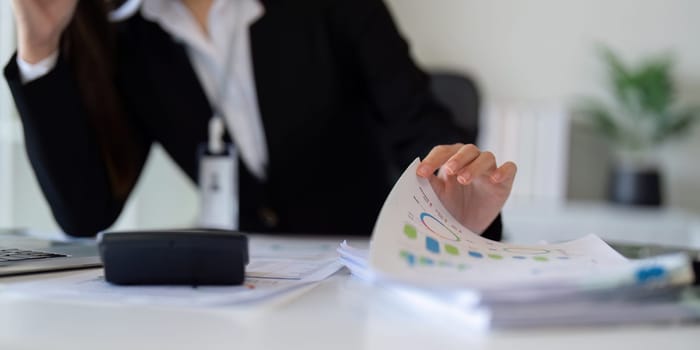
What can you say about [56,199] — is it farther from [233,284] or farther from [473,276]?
[473,276]

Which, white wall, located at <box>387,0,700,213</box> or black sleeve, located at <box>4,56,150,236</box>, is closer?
black sleeve, located at <box>4,56,150,236</box>

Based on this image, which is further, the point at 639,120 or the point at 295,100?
the point at 639,120

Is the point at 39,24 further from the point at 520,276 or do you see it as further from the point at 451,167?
the point at 520,276

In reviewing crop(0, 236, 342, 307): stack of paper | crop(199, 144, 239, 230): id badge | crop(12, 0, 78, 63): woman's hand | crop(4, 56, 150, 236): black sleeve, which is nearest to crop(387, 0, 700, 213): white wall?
crop(199, 144, 239, 230): id badge

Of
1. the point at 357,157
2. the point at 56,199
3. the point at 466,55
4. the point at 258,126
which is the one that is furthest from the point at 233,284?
the point at 466,55

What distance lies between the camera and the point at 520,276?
0.39 meters

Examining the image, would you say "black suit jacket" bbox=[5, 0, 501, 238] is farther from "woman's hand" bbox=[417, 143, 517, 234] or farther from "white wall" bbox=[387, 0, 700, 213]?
"white wall" bbox=[387, 0, 700, 213]

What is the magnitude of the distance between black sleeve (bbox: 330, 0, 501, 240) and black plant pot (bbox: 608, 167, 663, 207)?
1752mm

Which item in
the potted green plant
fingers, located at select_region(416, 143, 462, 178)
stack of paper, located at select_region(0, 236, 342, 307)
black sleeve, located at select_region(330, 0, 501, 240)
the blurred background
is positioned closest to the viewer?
stack of paper, located at select_region(0, 236, 342, 307)

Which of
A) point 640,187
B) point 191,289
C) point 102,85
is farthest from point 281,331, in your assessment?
point 640,187

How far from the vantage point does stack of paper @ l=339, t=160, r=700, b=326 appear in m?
0.37

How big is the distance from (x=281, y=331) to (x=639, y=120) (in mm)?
2735

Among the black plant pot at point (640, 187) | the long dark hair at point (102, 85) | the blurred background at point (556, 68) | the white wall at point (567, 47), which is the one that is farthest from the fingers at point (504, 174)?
the white wall at point (567, 47)

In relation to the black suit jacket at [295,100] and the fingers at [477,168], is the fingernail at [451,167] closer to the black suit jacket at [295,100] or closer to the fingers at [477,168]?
the fingers at [477,168]
